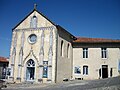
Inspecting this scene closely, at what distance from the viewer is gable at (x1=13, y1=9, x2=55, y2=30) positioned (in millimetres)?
28781

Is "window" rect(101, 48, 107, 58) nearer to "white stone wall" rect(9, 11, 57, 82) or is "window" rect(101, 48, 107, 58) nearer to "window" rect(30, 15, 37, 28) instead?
"white stone wall" rect(9, 11, 57, 82)

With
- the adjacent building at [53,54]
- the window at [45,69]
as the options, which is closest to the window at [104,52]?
the adjacent building at [53,54]

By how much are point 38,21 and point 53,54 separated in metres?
5.97

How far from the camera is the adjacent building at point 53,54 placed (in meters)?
27.4

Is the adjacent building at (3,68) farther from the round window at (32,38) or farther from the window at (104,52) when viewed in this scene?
the window at (104,52)

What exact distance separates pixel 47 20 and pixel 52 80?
8979 mm

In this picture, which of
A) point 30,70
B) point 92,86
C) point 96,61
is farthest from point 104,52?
point 92,86

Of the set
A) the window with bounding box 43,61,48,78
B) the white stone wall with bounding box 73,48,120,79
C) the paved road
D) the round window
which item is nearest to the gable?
the round window

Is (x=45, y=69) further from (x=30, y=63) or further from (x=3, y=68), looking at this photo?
(x=3, y=68)

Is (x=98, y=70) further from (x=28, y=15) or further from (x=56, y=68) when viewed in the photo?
(x=28, y=15)

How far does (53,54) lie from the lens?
2703 centimetres

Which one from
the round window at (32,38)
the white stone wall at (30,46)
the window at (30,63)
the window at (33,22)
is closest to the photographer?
the white stone wall at (30,46)

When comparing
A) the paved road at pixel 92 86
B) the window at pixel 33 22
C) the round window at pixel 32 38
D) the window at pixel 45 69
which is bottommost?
the paved road at pixel 92 86

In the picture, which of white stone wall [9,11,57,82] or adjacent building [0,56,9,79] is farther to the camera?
adjacent building [0,56,9,79]
